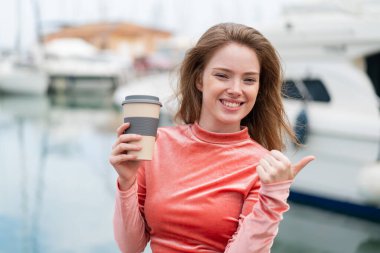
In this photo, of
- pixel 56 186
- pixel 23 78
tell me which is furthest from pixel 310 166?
pixel 23 78

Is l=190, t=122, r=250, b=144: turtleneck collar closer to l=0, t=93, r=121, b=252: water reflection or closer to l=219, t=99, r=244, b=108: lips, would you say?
l=219, t=99, r=244, b=108: lips

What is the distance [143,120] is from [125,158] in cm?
10

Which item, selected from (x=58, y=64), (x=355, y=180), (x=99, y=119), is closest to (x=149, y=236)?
(x=355, y=180)

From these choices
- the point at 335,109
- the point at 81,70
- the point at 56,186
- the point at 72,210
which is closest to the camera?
the point at 72,210

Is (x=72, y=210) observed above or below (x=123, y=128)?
below

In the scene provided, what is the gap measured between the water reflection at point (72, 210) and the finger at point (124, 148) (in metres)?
3.17

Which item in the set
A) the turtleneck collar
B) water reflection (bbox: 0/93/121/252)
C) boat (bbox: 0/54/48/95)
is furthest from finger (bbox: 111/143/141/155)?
boat (bbox: 0/54/48/95)

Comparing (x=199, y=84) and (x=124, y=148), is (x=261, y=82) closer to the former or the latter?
(x=199, y=84)

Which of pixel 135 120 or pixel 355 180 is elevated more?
pixel 135 120

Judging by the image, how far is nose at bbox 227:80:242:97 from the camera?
1.35 meters

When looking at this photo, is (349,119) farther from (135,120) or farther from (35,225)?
(135,120)

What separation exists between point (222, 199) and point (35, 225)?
3.93 m

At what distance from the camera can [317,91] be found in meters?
5.94

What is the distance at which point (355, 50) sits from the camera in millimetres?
5820
